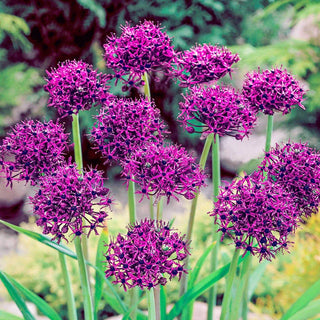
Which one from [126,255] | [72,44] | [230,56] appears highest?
[72,44]

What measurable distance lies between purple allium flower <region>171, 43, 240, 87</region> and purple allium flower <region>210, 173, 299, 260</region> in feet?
0.89

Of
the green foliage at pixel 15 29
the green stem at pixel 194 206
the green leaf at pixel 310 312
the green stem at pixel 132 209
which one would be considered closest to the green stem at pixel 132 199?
the green stem at pixel 132 209

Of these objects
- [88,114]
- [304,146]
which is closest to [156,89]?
[88,114]

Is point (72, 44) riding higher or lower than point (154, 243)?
higher

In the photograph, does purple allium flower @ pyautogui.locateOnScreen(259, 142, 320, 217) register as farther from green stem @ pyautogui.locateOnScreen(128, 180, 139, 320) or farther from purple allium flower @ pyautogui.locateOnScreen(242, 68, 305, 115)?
green stem @ pyautogui.locateOnScreen(128, 180, 139, 320)

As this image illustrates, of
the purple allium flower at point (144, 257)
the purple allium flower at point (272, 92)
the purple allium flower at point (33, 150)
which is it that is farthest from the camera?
the purple allium flower at point (272, 92)

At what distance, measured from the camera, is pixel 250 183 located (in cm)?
78

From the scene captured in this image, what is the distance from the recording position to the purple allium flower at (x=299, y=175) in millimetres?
812

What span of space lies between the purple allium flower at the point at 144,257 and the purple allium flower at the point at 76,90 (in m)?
0.27

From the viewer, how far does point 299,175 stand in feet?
2.67

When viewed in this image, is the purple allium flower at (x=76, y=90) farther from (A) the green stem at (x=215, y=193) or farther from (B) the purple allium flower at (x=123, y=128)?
(A) the green stem at (x=215, y=193)

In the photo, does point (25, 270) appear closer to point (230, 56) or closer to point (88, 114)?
point (88, 114)

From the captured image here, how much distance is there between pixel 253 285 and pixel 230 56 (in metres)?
0.68

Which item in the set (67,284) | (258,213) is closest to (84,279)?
(67,284)
